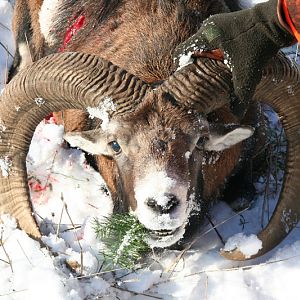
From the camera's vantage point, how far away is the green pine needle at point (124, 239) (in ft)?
14.9

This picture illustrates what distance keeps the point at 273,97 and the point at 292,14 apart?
94 centimetres

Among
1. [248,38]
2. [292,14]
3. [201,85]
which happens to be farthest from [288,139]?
[292,14]

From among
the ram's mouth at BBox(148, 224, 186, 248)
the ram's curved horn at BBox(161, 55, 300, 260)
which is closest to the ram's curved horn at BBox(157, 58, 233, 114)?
the ram's curved horn at BBox(161, 55, 300, 260)

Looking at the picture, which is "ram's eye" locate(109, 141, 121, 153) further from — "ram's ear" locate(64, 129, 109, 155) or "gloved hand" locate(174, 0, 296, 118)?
"gloved hand" locate(174, 0, 296, 118)

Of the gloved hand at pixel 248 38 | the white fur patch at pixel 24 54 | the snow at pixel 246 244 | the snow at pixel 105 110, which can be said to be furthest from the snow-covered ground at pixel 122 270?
the white fur patch at pixel 24 54

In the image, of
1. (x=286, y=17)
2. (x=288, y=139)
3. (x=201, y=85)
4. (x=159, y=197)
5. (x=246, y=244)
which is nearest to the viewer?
(x=159, y=197)

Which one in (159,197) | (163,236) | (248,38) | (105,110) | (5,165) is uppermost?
(248,38)

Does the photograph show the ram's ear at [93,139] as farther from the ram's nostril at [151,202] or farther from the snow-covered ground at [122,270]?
the ram's nostril at [151,202]

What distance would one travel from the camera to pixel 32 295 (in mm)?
4324

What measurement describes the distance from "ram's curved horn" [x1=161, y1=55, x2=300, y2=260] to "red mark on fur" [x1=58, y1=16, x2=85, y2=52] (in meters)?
2.00

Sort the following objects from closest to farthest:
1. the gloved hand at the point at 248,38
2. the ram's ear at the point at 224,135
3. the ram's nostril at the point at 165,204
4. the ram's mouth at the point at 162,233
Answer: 1. the ram's nostril at the point at 165,204
2. the gloved hand at the point at 248,38
3. the ram's mouth at the point at 162,233
4. the ram's ear at the point at 224,135

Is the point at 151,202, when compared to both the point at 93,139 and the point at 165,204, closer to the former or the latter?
the point at 165,204

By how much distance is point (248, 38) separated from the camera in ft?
14.2

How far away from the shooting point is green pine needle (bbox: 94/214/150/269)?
4.55 meters
